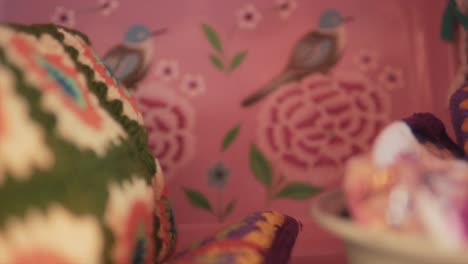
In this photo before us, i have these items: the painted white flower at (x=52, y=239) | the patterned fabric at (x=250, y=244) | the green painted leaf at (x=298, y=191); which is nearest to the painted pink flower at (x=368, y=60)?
the green painted leaf at (x=298, y=191)

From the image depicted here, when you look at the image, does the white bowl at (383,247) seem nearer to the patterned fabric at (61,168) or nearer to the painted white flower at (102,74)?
the patterned fabric at (61,168)

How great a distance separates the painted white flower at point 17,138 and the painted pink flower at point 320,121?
928 millimetres

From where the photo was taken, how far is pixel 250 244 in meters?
0.71

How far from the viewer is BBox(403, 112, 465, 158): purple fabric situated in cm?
81

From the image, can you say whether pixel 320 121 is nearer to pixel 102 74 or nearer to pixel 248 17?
pixel 248 17

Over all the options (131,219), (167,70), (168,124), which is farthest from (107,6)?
(131,219)

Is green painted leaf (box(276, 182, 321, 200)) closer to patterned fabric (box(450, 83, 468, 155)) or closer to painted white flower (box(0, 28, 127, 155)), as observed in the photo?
patterned fabric (box(450, 83, 468, 155))

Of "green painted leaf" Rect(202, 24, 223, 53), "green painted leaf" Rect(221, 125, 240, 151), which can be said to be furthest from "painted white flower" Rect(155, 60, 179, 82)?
"green painted leaf" Rect(221, 125, 240, 151)

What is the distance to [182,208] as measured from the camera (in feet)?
4.59

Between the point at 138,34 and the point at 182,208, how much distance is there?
53cm

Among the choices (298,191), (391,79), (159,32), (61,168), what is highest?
(159,32)

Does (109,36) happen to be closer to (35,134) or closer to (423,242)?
(35,134)

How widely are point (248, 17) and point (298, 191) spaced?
1.74ft

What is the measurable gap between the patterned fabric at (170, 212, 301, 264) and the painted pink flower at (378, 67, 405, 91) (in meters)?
0.74
